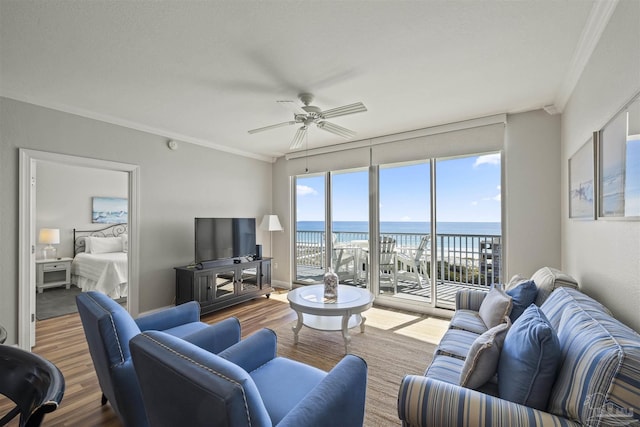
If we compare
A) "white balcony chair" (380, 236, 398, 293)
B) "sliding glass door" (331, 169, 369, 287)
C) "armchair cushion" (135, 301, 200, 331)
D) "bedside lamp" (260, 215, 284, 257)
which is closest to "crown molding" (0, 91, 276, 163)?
"bedside lamp" (260, 215, 284, 257)

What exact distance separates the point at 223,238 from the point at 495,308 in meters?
3.46

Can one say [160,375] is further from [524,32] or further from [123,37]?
[524,32]

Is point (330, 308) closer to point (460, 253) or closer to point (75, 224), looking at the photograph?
point (460, 253)

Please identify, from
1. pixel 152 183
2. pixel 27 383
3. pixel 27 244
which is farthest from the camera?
pixel 152 183

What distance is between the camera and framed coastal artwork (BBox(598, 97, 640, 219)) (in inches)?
49.0

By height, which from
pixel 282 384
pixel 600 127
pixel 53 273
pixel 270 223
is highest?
pixel 600 127

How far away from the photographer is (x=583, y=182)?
6.68ft

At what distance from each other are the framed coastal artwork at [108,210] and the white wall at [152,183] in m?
3.39

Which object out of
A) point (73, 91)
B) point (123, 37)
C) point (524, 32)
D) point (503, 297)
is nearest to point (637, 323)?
point (503, 297)

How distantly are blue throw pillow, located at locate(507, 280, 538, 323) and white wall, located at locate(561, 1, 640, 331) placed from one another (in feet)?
1.03

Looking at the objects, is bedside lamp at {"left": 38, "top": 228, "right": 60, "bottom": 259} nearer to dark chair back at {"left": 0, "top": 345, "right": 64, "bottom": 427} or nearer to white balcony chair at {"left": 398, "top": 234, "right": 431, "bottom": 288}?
dark chair back at {"left": 0, "top": 345, "right": 64, "bottom": 427}

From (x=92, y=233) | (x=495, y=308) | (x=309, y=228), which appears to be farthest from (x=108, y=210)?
(x=495, y=308)

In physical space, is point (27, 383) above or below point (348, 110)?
below

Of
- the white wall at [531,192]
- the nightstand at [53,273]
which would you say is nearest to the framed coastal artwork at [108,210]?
the nightstand at [53,273]
